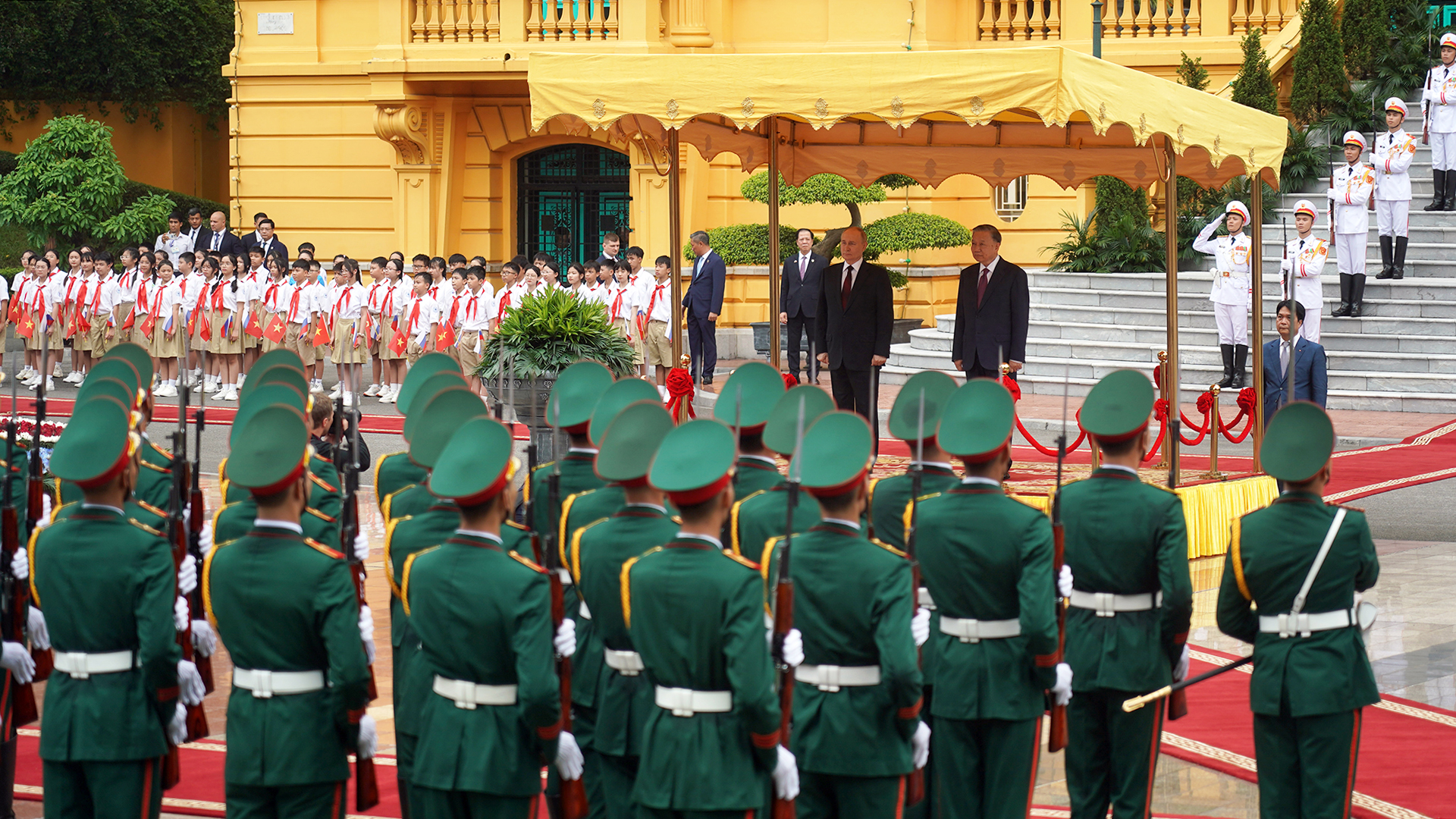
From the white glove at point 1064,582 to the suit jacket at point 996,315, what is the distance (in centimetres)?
601

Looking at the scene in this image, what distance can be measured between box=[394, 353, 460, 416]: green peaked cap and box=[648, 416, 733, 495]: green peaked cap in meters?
2.57

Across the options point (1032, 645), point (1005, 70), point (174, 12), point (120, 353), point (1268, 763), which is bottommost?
point (1268, 763)

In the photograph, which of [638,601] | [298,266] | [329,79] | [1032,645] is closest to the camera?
[638,601]

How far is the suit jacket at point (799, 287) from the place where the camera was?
1691 centimetres

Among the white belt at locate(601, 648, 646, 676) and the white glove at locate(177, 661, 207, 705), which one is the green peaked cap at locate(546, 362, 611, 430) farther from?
the white glove at locate(177, 661, 207, 705)

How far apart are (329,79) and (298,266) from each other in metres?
5.09

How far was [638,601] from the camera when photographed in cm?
455

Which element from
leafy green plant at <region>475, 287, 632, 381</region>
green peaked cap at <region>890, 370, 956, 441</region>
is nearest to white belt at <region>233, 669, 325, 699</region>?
green peaked cap at <region>890, 370, 956, 441</region>

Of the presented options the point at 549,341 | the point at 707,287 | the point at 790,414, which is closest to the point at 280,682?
the point at 790,414

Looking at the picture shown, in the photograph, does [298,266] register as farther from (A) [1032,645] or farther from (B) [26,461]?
(A) [1032,645]

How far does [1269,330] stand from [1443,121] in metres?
3.25

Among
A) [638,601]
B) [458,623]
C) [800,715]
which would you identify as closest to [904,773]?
[800,715]

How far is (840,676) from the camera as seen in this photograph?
15.9ft

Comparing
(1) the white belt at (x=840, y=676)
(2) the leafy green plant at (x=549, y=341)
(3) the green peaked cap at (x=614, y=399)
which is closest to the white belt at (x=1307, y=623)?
(1) the white belt at (x=840, y=676)
